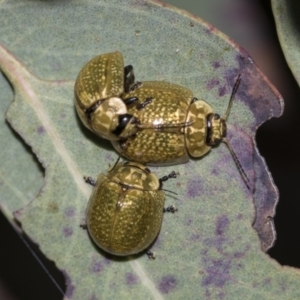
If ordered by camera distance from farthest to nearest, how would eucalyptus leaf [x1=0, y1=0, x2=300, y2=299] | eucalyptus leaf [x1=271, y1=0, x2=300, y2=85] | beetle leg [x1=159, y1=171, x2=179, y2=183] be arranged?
beetle leg [x1=159, y1=171, x2=179, y2=183] < eucalyptus leaf [x1=0, y1=0, x2=300, y2=299] < eucalyptus leaf [x1=271, y1=0, x2=300, y2=85]

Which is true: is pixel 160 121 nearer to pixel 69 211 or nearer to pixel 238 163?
pixel 238 163

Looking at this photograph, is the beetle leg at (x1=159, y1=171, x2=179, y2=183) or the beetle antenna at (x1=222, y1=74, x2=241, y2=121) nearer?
the beetle antenna at (x1=222, y1=74, x2=241, y2=121)

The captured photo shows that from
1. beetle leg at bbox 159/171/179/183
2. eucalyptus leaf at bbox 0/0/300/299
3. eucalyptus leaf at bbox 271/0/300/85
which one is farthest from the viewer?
beetle leg at bbox 159/171/179/183

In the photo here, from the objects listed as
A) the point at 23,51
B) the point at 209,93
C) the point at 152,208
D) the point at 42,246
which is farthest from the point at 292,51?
the point at 42,246

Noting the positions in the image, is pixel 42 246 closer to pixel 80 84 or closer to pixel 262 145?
pixel 80 84

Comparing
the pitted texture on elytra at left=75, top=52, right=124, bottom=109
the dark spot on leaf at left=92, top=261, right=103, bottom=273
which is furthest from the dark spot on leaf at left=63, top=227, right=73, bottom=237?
the pitted texture on elytra at left=75, top=52, right=124, bottom=109

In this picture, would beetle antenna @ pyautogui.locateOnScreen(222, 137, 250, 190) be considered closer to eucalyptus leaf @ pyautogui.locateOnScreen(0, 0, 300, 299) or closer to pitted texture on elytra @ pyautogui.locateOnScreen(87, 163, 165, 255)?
eucalyptus leaf @ pyautogui.locateOnScreen(0, 0, 300, 299)

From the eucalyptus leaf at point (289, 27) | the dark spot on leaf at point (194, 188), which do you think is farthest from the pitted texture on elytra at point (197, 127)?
the eucalyptus leaf at point (289, 27)

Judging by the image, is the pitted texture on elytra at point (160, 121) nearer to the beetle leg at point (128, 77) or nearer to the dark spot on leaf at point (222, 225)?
the beetle leg at point (128, 77)
